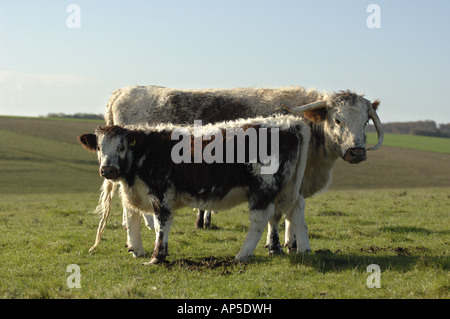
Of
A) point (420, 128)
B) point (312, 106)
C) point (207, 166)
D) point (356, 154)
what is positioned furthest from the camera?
point (420, 128)

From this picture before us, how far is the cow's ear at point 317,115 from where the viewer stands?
9617 millimetres

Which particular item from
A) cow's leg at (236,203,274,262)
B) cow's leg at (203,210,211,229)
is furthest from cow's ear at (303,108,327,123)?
cow's leg at (203,210,211,229)

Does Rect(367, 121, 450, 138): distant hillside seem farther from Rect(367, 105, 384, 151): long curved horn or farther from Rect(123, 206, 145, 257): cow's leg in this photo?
Rect(123, 206, 145, 257): cow's leg

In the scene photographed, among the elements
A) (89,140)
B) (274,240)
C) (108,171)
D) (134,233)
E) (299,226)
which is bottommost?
(274,240)

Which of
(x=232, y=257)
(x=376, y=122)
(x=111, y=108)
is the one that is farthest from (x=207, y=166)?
(x=111, y=108)

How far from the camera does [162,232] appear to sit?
27.3 feet

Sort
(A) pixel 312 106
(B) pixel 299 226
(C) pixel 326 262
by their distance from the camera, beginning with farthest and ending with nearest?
(A) pixel 312 106, (B) pixel 299 226, (C) pixel 326 262

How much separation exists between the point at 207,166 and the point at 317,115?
2586 mm

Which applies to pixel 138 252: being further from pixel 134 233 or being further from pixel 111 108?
pixel 111 108

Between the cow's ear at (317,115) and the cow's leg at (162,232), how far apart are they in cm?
325

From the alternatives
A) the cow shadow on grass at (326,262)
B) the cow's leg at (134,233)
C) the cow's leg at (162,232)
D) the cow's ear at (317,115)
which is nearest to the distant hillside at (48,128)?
the cow's leg at (134,233)

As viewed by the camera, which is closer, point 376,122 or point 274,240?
point 274,240

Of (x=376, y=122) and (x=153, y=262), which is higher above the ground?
(x=376, y=122)

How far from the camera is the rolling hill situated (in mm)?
38312
